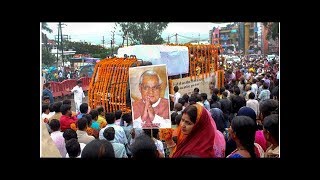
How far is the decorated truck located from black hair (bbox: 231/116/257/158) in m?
1.88

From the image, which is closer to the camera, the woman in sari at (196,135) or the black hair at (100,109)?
the woman in sari at (196,135)

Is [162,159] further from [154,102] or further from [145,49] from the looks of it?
[145,49]

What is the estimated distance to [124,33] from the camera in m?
4.68

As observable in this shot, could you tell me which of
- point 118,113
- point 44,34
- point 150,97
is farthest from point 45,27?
point 150,97

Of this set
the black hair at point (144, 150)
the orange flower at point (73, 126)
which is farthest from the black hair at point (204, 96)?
the black hair at point (144, 150)

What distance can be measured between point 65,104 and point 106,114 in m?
0.45

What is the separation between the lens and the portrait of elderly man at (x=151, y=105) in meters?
4.69

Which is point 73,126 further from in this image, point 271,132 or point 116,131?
point 271,132

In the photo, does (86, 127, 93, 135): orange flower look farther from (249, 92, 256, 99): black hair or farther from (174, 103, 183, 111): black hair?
(249, 92, 256, 99): black hair

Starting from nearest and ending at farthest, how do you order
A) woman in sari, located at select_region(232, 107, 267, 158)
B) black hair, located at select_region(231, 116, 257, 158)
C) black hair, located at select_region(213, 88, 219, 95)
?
black hair, located at select_region(231, 116, 257, 158) < woman in sari, located at select_region(232, 107, 267, 158) < black hair, located at select_region(213, 88, 219, 95)

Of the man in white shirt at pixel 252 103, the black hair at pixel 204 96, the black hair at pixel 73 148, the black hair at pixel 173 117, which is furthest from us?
the black hair at pixel 204 96

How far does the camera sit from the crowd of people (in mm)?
3039

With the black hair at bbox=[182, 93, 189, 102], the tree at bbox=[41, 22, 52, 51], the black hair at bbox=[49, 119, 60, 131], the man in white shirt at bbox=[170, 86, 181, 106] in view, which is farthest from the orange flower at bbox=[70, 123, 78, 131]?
the black hair at bbox=[182, 93, 189, 102]

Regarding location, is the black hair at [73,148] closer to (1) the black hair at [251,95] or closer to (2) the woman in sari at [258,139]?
(2) the woman in sari at [258,139]
